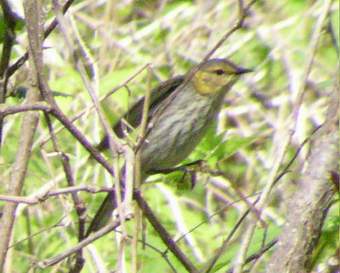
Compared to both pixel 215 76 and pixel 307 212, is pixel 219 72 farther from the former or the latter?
pixel 307 212

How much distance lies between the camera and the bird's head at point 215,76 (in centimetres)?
420

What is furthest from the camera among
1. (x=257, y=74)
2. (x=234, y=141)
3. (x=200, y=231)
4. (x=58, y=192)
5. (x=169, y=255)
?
(x=257, y=74)

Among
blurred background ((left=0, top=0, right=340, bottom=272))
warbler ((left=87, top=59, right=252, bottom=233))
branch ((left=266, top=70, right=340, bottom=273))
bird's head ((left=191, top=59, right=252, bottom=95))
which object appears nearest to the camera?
branch ((left=266, top=70, right=340, bottom=273))

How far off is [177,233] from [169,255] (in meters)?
2.11

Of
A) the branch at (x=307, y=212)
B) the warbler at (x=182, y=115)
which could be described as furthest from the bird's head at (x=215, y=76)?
the branch at (x=307, y=212)

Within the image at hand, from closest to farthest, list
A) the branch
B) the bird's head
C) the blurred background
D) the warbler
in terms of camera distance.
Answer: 1. the branch
2. the warbler
3. the bird's head
4. the blurred background

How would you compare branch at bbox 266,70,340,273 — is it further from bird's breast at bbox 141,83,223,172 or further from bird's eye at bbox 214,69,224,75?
bird's eye at bbox 214,69,224,75

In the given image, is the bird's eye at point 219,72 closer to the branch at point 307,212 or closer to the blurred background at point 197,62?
the blurred background at point 197,62

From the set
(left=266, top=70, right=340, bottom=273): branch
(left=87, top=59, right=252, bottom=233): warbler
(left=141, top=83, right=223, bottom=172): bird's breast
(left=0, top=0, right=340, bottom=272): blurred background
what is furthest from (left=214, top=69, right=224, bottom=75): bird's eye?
(left=266, top=70, right=340, bottom=273): branch

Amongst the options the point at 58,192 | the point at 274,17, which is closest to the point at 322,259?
the point at 58,192

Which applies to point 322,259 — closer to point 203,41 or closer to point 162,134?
point 162,134

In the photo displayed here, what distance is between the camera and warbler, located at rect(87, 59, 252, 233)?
381cm

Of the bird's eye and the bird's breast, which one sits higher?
the bird's eye

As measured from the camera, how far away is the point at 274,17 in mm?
5863
